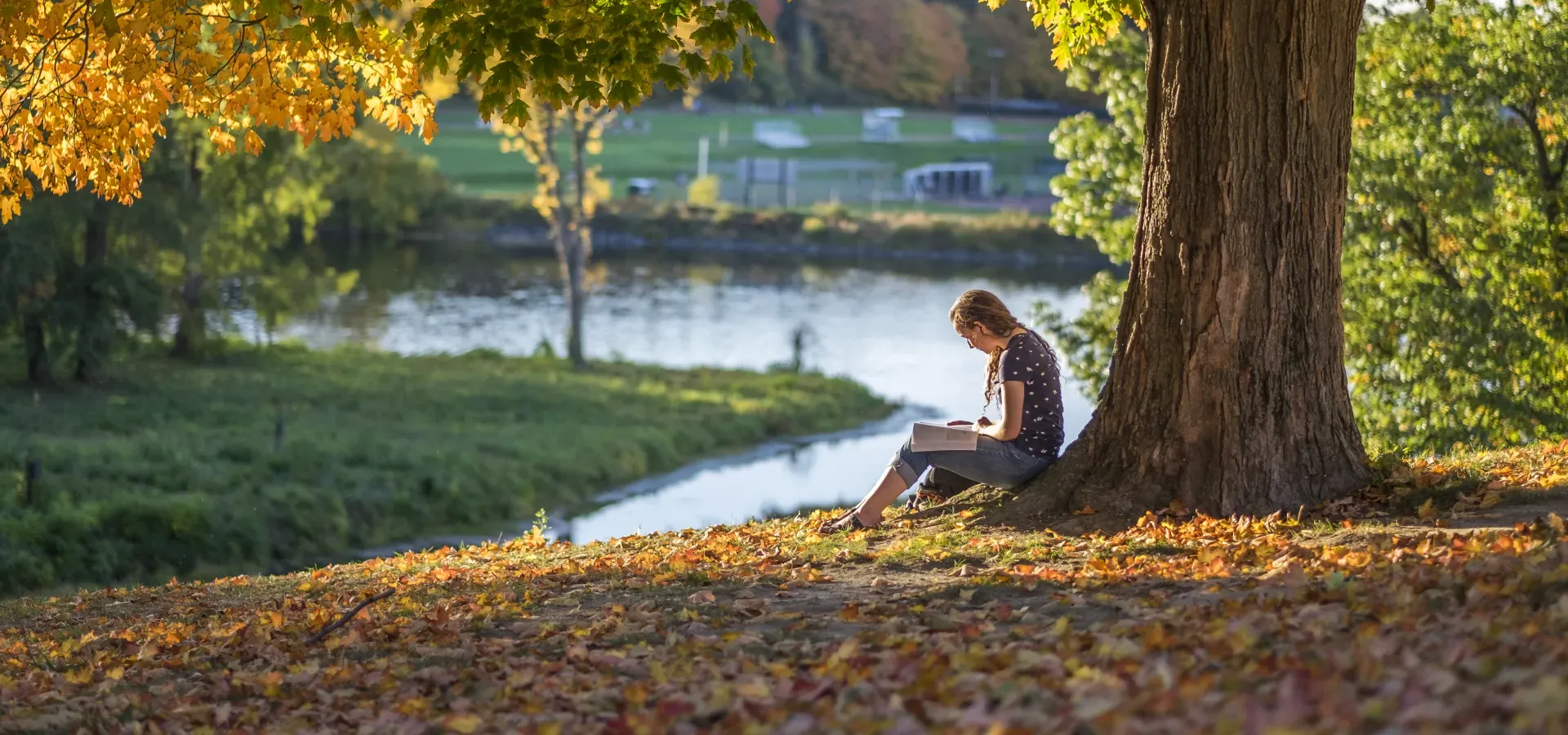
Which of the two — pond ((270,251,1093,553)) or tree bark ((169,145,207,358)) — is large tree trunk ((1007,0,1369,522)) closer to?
pond ((270,251,1093,553))

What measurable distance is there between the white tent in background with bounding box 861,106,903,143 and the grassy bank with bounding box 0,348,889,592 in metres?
74.2

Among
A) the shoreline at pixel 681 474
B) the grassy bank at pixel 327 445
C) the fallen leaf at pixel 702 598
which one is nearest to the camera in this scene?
the fallen leaf at pixel 702 598

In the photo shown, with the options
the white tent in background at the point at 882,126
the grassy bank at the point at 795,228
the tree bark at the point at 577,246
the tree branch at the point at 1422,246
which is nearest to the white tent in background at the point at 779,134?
the white tent in background at the point at 882,126

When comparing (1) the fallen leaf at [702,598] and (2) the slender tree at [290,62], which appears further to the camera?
(2) the slender tree at [290,62]

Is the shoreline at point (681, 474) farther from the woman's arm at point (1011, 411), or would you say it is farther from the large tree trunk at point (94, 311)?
the large tree trunk at point (94, 311)

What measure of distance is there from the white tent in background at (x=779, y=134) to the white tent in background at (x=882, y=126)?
4.63 metres

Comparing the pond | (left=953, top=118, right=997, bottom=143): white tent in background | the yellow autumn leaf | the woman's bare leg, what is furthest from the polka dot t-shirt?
(left=953, top=118, right=997, bottom=143): white tent in background

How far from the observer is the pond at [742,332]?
22141 millimetres

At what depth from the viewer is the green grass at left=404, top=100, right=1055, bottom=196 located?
9425 centimetres

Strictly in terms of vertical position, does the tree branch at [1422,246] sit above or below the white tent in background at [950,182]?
below

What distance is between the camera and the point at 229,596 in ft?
29.0

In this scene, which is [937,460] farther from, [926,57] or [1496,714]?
[926,57]

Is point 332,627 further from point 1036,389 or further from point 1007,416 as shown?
point 1036,389

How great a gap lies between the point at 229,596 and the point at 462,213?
61847mm
